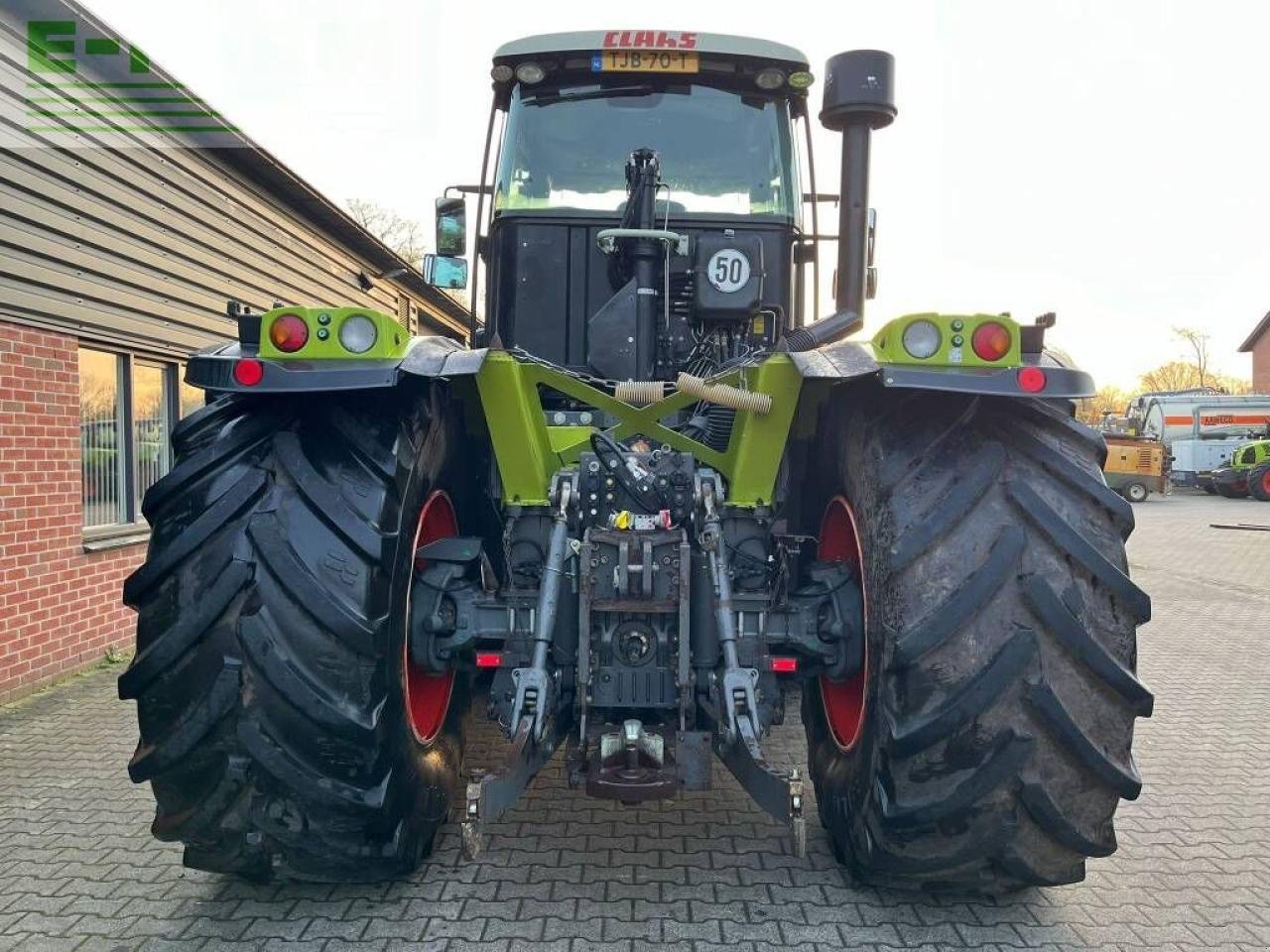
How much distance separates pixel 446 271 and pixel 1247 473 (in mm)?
29669

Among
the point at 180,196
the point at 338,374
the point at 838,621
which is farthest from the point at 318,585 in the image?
the point at 180,196

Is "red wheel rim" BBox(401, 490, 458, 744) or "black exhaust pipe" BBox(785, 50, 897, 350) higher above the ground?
"black exhaust pipe" BBox(785, 50, 897, 350)

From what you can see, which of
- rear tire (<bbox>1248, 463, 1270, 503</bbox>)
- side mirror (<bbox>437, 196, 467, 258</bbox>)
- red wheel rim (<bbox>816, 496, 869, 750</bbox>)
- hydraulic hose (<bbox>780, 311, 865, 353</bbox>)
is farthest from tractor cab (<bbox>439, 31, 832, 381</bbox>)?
rear tire (<bbox>1248, 463, 1270, 503</bbox>)

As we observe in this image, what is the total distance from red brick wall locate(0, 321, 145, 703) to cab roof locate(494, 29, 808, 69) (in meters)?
3.94

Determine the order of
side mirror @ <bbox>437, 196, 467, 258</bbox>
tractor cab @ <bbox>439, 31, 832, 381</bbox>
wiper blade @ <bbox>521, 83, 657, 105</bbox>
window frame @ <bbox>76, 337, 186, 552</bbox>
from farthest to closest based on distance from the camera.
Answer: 1. window frame @ <bbox>76, 337, 186, 552</bbox>
2. side mirror @ <bbox>437, 196, 467, 258</bbox>
3. wiper blade @ <bbox>521, 83, 657, 105</bbox>
4. tractor cab @ <bbox>439, 31, 832, 381</bbox>

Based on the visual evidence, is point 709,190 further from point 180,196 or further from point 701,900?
point 180,196

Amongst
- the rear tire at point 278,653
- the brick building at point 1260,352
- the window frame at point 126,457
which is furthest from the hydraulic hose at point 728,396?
the brick building at point 1260,352

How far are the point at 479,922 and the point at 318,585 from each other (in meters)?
1.22

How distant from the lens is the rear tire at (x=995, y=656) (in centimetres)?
272

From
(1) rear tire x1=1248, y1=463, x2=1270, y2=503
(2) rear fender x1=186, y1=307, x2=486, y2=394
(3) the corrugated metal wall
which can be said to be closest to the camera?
(2) rear fender x1=186, y1=307, x2=486, y2=394

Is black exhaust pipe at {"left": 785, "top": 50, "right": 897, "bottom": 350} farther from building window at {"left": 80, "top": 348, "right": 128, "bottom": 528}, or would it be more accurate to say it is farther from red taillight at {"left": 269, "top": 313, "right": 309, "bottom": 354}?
building window at {"left": 80, "top": 348, "right": 128, "bottom": 528}

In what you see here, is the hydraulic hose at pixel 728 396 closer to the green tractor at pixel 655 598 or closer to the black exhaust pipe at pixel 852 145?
the green tractor at pixel 655 598

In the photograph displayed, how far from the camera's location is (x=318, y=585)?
9.30 feet

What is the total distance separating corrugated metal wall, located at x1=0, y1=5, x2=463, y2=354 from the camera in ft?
20.2
